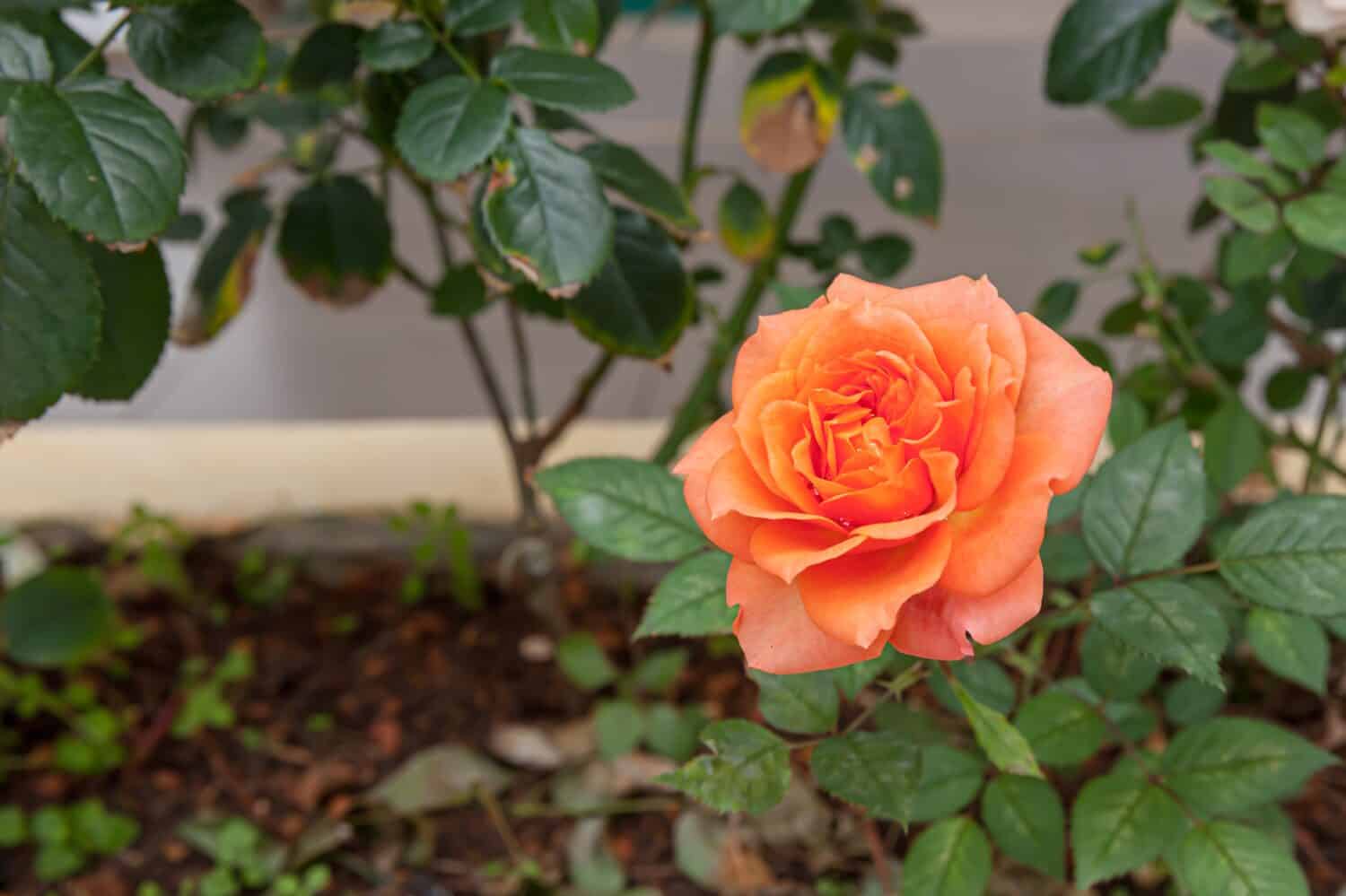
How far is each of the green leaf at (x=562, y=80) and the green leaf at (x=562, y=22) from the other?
27 mm

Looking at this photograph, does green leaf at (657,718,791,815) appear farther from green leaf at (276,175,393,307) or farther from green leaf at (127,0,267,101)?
green leaf at (276,175,393,307)

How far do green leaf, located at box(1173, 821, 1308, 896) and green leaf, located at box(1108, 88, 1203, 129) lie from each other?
2.07ft

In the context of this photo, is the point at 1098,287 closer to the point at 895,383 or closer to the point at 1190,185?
the point at 1190,185

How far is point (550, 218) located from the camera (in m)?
0.61

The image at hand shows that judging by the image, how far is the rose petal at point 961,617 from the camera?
40 cm

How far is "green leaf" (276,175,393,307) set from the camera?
898 millimetres

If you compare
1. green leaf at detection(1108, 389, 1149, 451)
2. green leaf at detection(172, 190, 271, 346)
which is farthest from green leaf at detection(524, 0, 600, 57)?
green leaf at detection(1108, 389, 1149, 451)

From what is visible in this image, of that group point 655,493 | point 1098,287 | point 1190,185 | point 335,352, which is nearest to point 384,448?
point 335,352

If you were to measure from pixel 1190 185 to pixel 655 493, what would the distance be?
90.3 inches

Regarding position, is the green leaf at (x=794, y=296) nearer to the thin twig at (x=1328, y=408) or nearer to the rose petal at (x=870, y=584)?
the rose petal at (x=870, y=584)

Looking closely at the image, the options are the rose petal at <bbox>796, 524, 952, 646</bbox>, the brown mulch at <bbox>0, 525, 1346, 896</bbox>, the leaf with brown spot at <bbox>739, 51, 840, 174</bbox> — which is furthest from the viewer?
the brown mulch at <bbox>0, 525, 1346, 896</bbox>

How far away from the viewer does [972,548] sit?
0.40 meters

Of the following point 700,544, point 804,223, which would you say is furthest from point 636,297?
point 804,223

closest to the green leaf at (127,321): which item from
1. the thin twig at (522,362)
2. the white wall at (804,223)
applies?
the thin twig at (522,362)
